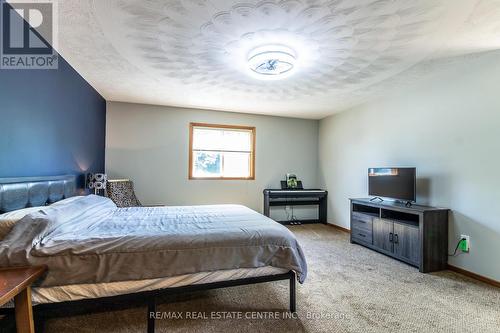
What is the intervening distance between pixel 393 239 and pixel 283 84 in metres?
2.65

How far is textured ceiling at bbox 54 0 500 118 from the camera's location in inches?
73.5

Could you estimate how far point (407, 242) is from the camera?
3104mm

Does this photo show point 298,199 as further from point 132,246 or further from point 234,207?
point 132,246

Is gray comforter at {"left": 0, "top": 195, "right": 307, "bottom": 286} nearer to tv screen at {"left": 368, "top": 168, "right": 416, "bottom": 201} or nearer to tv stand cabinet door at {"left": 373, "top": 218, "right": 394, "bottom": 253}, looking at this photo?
tv stand cabinet door at {"left": 373, "top": 218, "right": 394, "bottom": 253}

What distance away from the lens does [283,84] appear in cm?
351

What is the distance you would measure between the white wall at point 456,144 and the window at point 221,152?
2380mm

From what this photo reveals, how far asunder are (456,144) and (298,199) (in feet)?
10.1

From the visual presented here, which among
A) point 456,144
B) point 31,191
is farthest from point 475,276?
point 31,191

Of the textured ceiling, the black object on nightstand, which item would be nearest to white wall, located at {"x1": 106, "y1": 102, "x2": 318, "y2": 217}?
the black object on nightstand

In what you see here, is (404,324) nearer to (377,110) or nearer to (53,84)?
(377,110)

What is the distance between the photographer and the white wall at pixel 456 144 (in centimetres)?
266

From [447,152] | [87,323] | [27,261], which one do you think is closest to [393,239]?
[447,152]

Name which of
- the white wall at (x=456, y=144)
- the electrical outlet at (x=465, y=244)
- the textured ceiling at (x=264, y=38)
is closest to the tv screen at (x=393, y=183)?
the white wall at (x=456, y=144)

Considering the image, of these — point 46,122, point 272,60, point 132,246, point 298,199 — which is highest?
point 272,60
